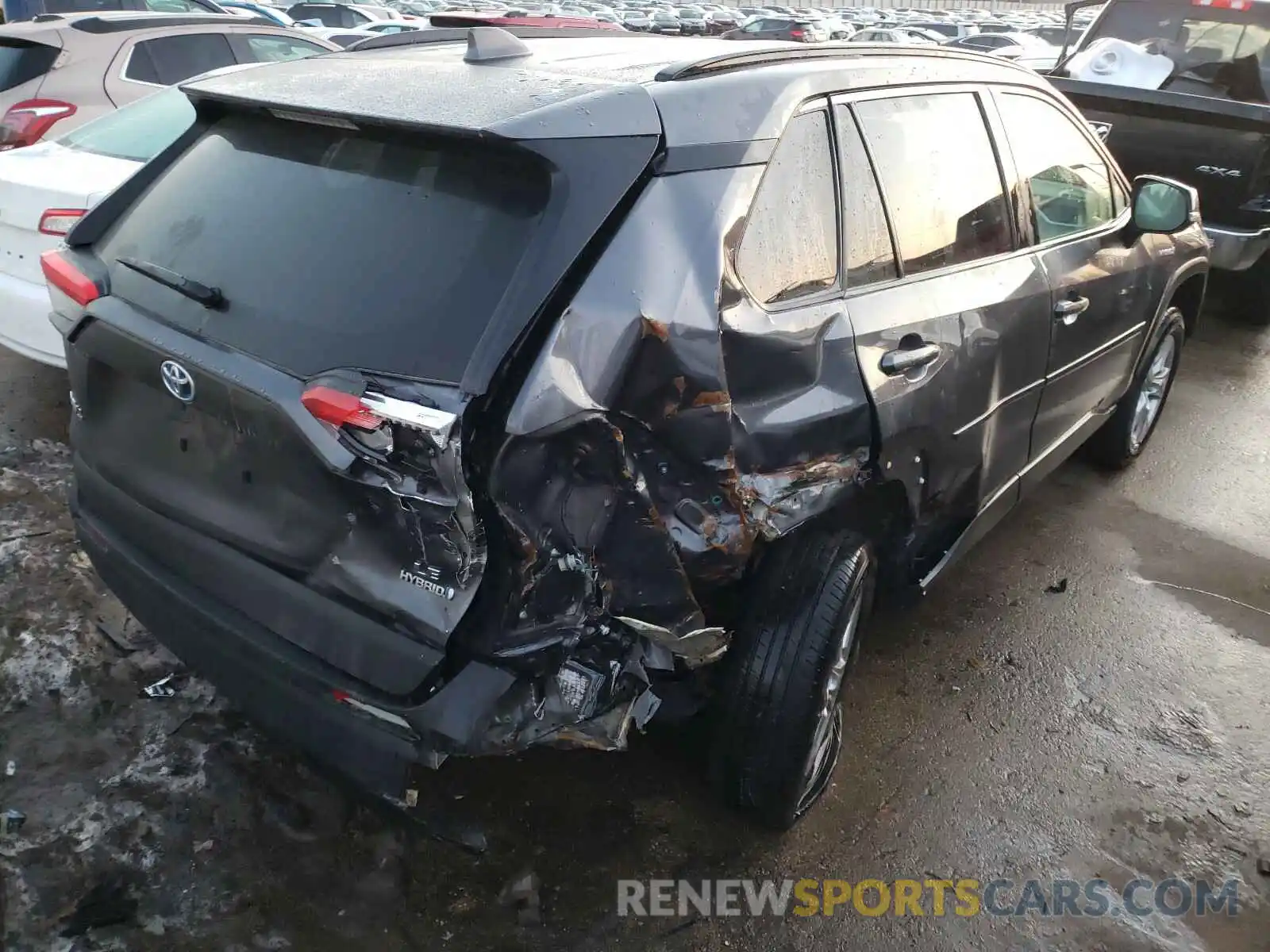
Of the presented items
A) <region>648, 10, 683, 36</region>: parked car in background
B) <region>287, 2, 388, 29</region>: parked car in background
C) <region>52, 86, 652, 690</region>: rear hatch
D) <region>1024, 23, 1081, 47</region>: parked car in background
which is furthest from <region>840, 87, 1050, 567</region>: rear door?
<region>648, 10, 683, 36</region>: parked car in background

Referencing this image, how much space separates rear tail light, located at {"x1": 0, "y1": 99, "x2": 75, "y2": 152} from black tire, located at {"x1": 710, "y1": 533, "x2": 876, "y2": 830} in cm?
553

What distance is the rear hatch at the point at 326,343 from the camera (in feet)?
6.03

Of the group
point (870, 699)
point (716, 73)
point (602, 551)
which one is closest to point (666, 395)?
point (602, 551)

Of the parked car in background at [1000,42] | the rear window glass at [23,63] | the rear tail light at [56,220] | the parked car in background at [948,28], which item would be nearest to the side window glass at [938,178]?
the rear tail light at [56,220]

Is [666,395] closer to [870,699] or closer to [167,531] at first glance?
[167,531]

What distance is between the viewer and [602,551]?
1976 millimetres

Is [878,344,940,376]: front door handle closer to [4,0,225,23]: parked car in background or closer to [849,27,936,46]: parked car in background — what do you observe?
[4,0,225,23]: parked car in background

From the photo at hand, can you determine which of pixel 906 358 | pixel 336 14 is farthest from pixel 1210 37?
pixel 336 14

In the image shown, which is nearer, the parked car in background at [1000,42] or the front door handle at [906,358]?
the front door handle at [906,358]

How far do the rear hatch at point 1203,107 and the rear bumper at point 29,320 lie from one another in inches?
246

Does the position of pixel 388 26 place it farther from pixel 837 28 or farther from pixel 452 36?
pixel 837 28

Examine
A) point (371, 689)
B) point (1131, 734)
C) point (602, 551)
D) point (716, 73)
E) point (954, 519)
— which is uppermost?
point (716, 73)

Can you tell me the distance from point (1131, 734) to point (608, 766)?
5.63ft

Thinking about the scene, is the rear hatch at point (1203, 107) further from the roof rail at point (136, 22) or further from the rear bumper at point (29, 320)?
the rear bumper at point (29, 320)
